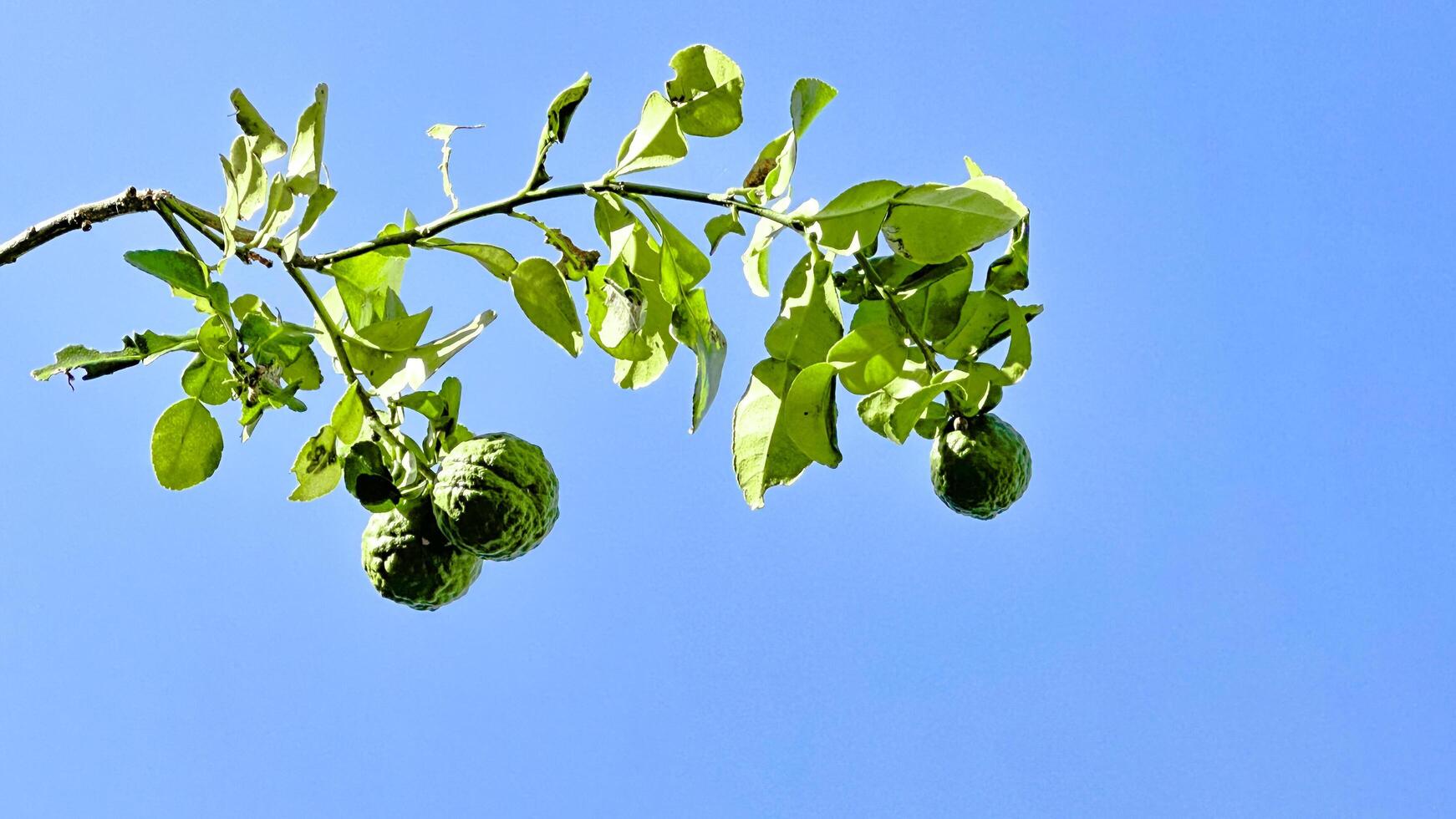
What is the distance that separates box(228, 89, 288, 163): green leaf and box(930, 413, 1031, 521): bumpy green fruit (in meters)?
1.28

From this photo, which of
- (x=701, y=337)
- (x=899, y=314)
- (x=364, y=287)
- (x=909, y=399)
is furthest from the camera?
(x=364, y=287)

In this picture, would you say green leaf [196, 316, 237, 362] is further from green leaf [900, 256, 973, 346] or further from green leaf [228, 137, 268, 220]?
green leaf [900, 256, 973, 346]

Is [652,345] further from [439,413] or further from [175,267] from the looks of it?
[175,267]

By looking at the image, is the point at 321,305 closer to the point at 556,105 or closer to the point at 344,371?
the point at 344,371

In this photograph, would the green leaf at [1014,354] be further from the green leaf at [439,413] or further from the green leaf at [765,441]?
the green leaf at [439,413]

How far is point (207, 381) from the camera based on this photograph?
1987 mm

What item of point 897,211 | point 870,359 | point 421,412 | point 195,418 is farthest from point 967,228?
point 195,418

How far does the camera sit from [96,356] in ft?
6.18

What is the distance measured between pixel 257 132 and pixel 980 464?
4.52 feet

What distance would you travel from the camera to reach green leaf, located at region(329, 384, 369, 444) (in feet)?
6.17

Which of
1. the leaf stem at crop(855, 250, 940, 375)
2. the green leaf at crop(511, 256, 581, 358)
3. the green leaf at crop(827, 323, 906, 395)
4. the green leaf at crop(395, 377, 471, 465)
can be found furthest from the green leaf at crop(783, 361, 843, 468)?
the green leaf at crop(395, 377, 471, 465)

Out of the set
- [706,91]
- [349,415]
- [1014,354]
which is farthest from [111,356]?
[1014,354]

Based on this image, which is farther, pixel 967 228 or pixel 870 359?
pixel 870 359

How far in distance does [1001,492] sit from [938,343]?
15.0 inches
